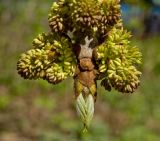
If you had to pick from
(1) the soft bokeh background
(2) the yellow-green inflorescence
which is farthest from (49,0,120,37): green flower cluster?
(1) the soft bokeh background

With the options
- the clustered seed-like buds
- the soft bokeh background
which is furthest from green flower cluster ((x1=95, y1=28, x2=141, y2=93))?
the soft bokeh background

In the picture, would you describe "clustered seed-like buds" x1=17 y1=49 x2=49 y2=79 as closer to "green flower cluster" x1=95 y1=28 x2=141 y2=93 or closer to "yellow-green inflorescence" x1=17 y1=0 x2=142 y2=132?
"yellow-green inflorescence" x1=17 y1=0 x2=142 y2=132

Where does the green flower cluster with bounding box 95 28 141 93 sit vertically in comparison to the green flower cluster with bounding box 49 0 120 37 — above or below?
below

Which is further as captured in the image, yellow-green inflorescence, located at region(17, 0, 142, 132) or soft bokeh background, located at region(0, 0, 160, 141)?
soft bokeh background, located at region(0, 0, 160, 141)

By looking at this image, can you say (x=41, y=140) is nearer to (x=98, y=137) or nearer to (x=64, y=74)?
(x=98, y=137)

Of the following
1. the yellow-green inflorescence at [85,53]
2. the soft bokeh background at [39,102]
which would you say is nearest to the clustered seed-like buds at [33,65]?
the yellow-green inflorescence at [85,53]

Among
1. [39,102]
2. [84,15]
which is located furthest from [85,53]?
[39,102]

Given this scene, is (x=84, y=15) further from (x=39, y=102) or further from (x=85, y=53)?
(x=39, y=102)

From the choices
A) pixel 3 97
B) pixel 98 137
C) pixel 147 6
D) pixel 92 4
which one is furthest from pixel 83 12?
pixel 3 97
